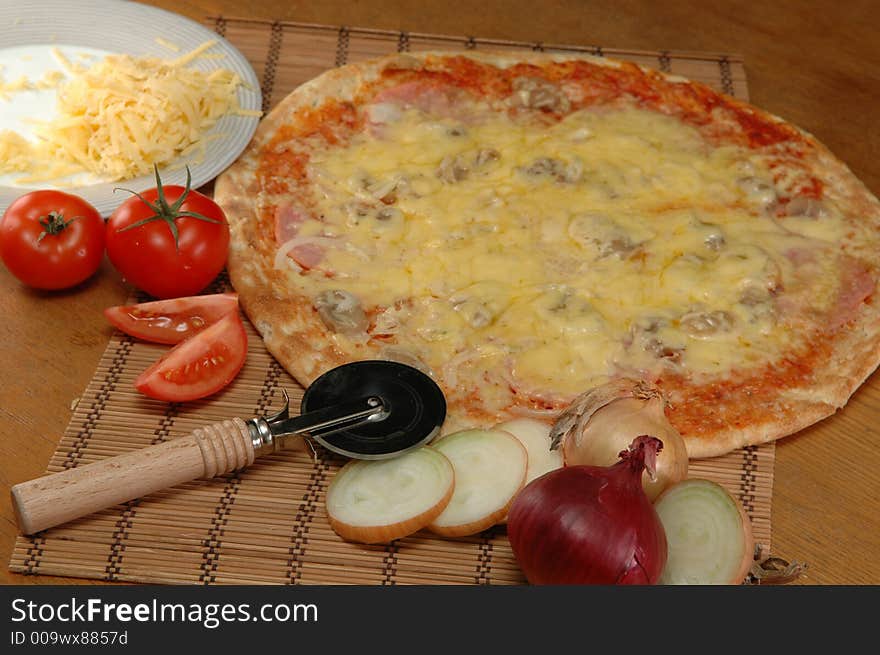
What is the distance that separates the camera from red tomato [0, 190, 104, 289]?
371cm

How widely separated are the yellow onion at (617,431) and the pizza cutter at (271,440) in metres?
0.38

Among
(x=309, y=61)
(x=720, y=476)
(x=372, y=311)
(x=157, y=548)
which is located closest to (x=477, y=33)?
(x=309, y=61)

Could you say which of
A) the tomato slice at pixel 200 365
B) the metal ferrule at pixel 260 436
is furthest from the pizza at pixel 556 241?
the metal ferrule at pixel 260 436

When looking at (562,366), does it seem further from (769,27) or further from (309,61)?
(769,27)

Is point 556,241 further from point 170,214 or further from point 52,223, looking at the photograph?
point 52,223

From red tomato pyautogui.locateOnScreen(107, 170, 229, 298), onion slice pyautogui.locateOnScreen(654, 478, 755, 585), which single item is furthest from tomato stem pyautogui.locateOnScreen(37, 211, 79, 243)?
onion slice pyautogui.locateOnScreen(654, 478, 755, 585)

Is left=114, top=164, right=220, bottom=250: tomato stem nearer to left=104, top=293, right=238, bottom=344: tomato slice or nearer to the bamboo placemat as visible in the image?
left=104, top=293, right=238, bottom=344: tomato slice

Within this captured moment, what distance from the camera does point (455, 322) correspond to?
3.69 metres

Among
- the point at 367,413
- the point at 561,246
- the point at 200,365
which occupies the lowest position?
the point at 200,365

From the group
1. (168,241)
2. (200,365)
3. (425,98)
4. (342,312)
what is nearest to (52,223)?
(168,241)

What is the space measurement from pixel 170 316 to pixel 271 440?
77 cm

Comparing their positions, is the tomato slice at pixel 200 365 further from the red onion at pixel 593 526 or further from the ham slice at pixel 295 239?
the red onion at pixel 593 526

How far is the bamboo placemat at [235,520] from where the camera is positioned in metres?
3.09

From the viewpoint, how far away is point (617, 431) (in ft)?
10.00
